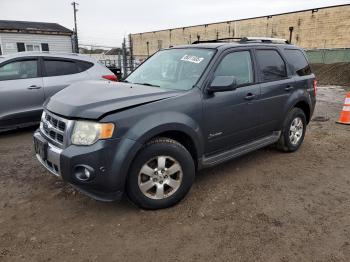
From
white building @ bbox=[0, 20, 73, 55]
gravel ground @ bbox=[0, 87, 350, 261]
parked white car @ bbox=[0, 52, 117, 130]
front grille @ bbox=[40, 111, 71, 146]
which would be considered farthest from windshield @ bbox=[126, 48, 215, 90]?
white building @ bbox=[0, 20, 73, 55]

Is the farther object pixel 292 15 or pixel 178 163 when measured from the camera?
pixel 292 15

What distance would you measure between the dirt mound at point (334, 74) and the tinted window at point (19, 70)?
56.9 ft

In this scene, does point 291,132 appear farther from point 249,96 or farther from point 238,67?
point 238,67

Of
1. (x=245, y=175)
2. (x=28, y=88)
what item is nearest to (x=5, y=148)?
(x=28, y=88)

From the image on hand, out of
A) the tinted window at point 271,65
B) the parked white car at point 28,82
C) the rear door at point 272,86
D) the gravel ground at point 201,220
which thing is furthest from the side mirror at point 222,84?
the parked white car at point 28,82

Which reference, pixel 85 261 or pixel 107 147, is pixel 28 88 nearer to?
pixel 107 147

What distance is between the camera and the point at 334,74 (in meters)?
20.9

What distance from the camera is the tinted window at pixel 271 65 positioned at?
4410 mm

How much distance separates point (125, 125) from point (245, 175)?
215 centimetres

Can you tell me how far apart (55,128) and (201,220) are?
1.78 m

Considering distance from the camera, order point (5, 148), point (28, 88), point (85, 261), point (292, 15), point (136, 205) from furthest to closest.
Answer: point (292, 15)
point (28, 88)
point (5, 148)
point (136, 205)
point (85, 261)

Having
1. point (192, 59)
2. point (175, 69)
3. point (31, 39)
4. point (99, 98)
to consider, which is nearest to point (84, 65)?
point (175, 69)

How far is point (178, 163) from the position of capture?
3357 mm

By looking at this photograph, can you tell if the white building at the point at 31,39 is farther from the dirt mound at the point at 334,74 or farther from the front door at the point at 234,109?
A: the front door at the point at 234,109
